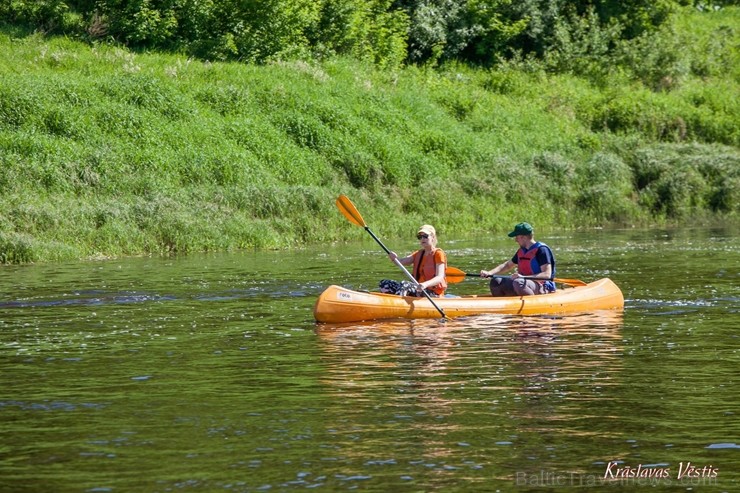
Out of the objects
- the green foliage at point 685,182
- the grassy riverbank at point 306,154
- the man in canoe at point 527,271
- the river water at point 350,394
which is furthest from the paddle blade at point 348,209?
the green foliage at point 685,182

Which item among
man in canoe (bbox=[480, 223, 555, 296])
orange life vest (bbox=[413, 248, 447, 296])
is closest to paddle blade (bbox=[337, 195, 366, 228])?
orange life vest (bbox=[413, 248, 447, 296])

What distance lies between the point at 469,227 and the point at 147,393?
65.1 ft

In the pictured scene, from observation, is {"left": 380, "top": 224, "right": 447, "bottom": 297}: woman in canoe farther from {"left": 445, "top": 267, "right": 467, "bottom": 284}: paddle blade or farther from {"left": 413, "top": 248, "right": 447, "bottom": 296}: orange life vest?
{"left": 445, "top": 267, "right": 467, "bottom": 284}: paddle blade

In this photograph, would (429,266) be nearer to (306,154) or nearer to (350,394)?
(350,394)

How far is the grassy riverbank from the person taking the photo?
24500mm

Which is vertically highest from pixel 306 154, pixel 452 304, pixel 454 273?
pixel 306 154

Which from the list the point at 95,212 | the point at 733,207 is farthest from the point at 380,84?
the point at 95,212

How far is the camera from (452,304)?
48.8 feet

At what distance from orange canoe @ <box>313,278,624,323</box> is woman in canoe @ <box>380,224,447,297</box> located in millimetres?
356

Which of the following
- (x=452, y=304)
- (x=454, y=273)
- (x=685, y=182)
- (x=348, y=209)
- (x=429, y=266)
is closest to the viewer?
(x=452, y=304)

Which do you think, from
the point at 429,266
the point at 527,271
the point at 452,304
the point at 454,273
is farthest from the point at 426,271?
the point at 527,271

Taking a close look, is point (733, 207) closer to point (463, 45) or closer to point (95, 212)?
point (463, 45)

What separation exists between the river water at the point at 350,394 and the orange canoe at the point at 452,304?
20 cm

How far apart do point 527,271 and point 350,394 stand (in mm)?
6511
